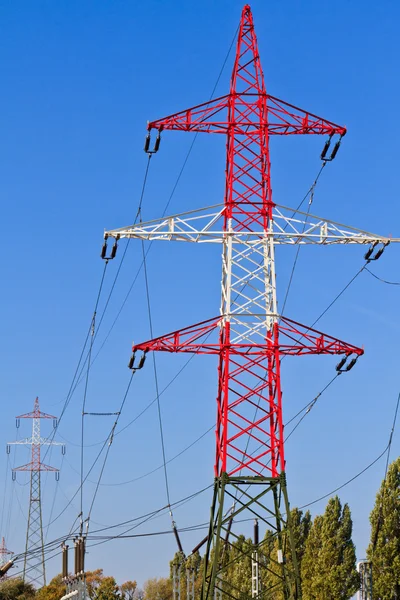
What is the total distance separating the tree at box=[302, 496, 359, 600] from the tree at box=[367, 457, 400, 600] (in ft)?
16.0

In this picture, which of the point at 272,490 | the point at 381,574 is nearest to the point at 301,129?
the point at 272,490

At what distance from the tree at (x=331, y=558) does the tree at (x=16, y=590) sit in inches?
987

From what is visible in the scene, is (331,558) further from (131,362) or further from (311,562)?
(131,362)

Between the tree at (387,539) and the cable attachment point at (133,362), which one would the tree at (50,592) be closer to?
the tree at (387,539)

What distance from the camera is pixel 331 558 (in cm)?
6569

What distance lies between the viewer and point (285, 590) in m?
36.9

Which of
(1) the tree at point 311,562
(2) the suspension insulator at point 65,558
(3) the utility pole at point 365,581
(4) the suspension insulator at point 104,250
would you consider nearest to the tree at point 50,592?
(1) the tree at point 311,562

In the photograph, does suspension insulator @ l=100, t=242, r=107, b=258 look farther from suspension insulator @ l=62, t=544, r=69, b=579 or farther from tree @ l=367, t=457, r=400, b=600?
tree @ l=367, t=457, r=400, b=600

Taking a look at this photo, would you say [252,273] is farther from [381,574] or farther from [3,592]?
[3,592]

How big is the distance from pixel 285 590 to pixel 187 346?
7.95 meters

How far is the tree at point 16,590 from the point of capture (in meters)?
84.0

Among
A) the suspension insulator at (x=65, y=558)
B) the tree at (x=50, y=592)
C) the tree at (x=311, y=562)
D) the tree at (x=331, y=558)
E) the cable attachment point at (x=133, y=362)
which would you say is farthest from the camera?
the tree at (x=50, y=592)

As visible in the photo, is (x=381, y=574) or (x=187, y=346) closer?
(x=187, y=346)

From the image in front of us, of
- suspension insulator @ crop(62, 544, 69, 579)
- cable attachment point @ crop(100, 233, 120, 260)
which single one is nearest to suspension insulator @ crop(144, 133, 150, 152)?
cable attachment point @ crop(100, 233, 120, 260)
